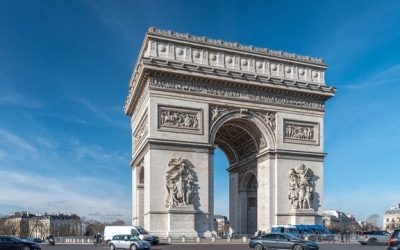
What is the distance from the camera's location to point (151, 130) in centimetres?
3731

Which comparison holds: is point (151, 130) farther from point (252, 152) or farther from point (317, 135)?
point (317, 135)

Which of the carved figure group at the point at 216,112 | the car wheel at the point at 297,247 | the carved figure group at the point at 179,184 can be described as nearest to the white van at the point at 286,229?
the carved figure group at the point at 179,184

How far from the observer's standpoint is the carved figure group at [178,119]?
125ft

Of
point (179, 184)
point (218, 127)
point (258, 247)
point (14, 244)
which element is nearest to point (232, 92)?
point (218, 127)

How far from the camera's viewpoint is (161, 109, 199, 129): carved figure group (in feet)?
125

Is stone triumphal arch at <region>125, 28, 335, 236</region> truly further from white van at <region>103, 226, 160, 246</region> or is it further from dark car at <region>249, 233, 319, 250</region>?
dark car at <region>249, 233, 319, 250</region>

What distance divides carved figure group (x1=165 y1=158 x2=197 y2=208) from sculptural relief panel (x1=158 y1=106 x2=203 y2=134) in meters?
2.66

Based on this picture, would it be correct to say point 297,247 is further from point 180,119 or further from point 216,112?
point 216,112

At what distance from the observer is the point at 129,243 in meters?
29.0

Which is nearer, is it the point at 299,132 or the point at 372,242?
the point at 372,242

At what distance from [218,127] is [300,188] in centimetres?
902

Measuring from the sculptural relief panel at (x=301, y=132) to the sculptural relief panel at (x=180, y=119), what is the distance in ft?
27.4

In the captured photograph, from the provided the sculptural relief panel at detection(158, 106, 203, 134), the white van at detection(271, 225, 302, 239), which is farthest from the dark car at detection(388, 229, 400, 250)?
the sculptural relief panel at detection(158, 106, 203, 134)

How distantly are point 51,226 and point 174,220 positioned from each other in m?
120
